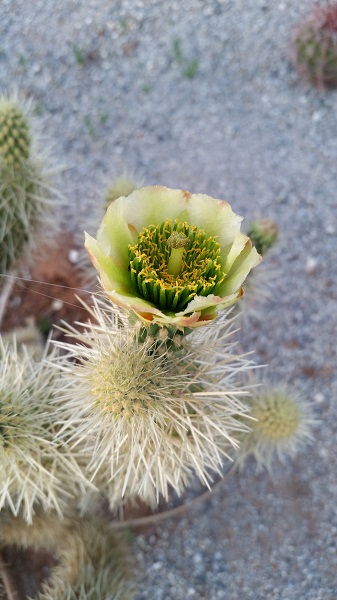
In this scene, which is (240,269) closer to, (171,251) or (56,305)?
(171,251)

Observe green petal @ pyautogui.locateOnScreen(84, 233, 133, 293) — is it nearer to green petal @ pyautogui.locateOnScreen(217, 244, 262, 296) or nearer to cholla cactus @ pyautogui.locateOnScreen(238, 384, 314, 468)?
green petal @ pyautogui.locateOnScreen(217, 244, 262, 296)

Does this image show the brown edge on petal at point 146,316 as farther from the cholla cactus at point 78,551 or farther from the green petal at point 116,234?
the cholla cactus at point 78,551

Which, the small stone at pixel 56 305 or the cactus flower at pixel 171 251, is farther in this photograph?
the small stone at pixel 56 305

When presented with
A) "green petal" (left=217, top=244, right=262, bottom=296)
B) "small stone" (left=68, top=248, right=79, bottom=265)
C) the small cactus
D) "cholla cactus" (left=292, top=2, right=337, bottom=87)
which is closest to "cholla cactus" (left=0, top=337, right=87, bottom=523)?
"green petal" (left=217, top=244, right=262, bottom=296)

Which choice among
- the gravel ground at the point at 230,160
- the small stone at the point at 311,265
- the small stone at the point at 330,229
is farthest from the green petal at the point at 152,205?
the small stone at the point at 330,229

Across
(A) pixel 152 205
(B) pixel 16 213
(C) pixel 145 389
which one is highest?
(A) pixel 152 205

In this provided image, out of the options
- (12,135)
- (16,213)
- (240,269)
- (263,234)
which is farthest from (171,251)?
(16,213)
